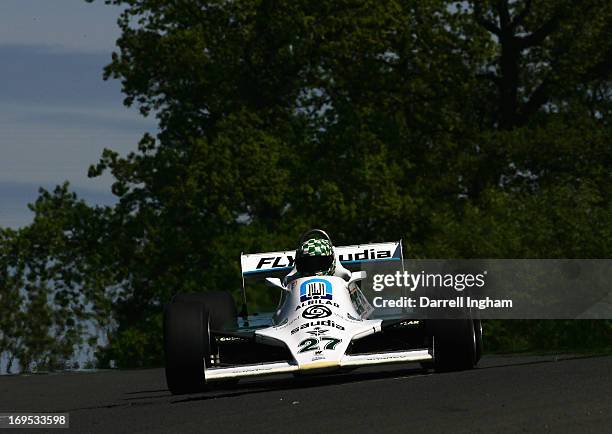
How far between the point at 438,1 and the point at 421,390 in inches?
1251

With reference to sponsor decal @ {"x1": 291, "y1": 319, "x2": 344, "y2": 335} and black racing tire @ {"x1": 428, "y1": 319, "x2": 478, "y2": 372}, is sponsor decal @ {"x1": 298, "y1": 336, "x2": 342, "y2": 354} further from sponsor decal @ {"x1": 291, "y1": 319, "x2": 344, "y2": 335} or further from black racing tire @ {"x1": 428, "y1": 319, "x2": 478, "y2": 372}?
black racing tire @ {"x1": 428, "y1": 319, "x2": 478, "y2": 372}

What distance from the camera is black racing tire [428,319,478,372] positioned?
15.3 m

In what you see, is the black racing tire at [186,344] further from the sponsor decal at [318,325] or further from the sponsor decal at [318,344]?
the sponsor decal at [318,344]

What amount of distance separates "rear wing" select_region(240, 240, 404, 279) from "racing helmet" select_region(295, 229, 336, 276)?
1130 mm

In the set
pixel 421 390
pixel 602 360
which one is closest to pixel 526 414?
pixel 421 390

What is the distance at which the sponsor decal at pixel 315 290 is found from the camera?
15828mm

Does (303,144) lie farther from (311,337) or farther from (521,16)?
(311,337)

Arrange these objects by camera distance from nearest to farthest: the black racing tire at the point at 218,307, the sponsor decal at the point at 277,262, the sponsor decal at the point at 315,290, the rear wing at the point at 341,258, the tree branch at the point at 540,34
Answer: the sponsor decal at the point at 315,290 → the black racing tire at the point at 218,307 → the rear wing at the point at 341,258 → the sponsor decal at the point at 277,262 → the tree branch at the point at 540,34

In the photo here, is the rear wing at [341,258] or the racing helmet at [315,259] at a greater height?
the rear wing at [341,258]

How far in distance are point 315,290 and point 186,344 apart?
1685 mm

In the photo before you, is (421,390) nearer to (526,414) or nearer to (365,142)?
(526,414)

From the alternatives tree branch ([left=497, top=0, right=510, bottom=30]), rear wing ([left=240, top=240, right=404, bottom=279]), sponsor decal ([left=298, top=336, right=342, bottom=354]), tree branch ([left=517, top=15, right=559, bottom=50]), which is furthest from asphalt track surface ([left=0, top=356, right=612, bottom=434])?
tree branch ([left=497, top=0, right=510, bottom=30])

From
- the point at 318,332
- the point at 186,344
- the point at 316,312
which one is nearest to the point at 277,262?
the point at 316,312

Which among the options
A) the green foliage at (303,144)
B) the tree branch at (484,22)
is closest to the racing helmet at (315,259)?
the green foliage at (303,144)
